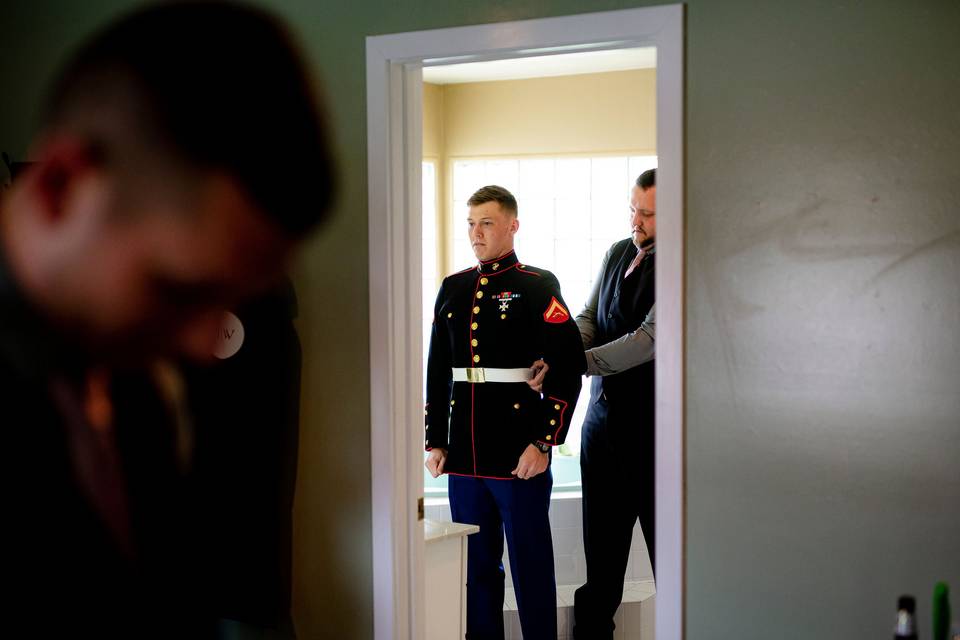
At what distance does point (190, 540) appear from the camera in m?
0.51

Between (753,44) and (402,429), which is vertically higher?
(753,44)

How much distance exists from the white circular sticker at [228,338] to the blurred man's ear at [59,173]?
5.66ft

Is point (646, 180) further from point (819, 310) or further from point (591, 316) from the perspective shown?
point (819, 310)

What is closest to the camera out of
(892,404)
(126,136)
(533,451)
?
(126,136)

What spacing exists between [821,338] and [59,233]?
5.62 ft

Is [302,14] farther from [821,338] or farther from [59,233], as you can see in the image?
[59,233]

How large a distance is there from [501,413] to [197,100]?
9.10ft


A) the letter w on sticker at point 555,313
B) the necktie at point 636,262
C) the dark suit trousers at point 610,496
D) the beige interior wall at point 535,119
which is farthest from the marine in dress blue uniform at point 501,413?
the beige interior wall at point 535,119

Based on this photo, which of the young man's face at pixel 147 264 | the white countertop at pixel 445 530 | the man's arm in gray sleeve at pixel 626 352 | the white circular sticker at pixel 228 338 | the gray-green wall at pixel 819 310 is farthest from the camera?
the man's arm in gray sleeve at pixel 626 352

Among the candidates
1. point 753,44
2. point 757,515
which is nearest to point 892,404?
point 757,515

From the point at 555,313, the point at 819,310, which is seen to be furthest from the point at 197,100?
the point at 555,313

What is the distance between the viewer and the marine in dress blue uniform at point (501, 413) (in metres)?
3.06

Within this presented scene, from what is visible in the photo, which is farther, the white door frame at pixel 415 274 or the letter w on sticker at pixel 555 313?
the letter w on sticker at pixel 555 313

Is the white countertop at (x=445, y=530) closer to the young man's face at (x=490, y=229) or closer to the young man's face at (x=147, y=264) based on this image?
the young man's face at (x=490, y=229)
